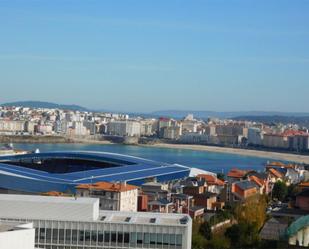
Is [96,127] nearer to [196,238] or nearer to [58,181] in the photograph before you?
[58,181]

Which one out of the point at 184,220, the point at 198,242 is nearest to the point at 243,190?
the point at 198,242

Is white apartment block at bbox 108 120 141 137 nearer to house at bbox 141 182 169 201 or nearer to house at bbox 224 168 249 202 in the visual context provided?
house at bbox 224 168 249 202

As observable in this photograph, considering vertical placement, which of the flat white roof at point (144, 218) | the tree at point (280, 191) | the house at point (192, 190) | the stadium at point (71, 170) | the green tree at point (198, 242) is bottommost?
the tree at point (280, 191)

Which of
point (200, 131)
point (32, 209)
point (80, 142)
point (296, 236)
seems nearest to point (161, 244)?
point (32, 209)

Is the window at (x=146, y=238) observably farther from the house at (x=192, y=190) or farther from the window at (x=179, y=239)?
the house at (x=192, y=190)

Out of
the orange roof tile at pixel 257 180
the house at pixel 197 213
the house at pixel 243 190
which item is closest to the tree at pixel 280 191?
the orange roof tile at pixel 257 180

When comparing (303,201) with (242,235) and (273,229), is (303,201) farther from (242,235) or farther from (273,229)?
(242,235)
